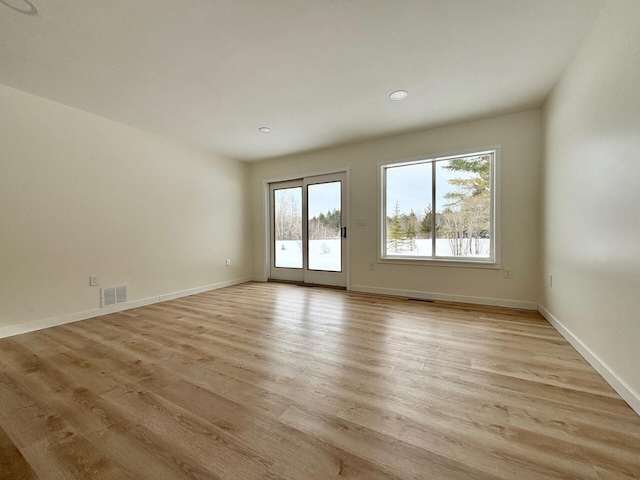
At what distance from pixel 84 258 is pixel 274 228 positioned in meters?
3.02

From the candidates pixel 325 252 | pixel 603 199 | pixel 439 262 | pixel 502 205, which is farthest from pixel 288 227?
pixel 603 199

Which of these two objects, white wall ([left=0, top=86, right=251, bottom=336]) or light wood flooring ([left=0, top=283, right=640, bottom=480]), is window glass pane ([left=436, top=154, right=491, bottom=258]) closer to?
light wood flooring ([left=0, top=283, right=640, bottom=480])

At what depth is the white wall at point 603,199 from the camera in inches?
57.7

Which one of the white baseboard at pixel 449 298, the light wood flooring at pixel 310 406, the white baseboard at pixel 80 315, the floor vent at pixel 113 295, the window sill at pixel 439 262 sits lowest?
the light wood flooring at pixel 310 406

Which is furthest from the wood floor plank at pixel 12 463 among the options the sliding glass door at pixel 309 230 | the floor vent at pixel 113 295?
the sliding glass door at pixel 309 230

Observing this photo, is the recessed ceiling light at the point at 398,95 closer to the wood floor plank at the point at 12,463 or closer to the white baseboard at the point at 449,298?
the white baseboard at the point at 449,298

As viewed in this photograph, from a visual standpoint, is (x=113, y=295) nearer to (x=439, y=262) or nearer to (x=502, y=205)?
(x=439, y=262)

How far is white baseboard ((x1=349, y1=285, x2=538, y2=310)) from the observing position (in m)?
3.24

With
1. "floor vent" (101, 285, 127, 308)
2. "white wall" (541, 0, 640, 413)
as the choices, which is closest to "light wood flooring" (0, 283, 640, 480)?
"white wall" (541, 0, 640, 413)

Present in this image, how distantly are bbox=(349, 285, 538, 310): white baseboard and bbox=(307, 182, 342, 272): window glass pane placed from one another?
690mm

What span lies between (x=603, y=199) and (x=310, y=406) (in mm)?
2360

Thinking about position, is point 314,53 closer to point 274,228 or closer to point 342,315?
point 342,315

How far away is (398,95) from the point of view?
2773mm

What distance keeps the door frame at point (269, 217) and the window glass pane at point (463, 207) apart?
1385mm
